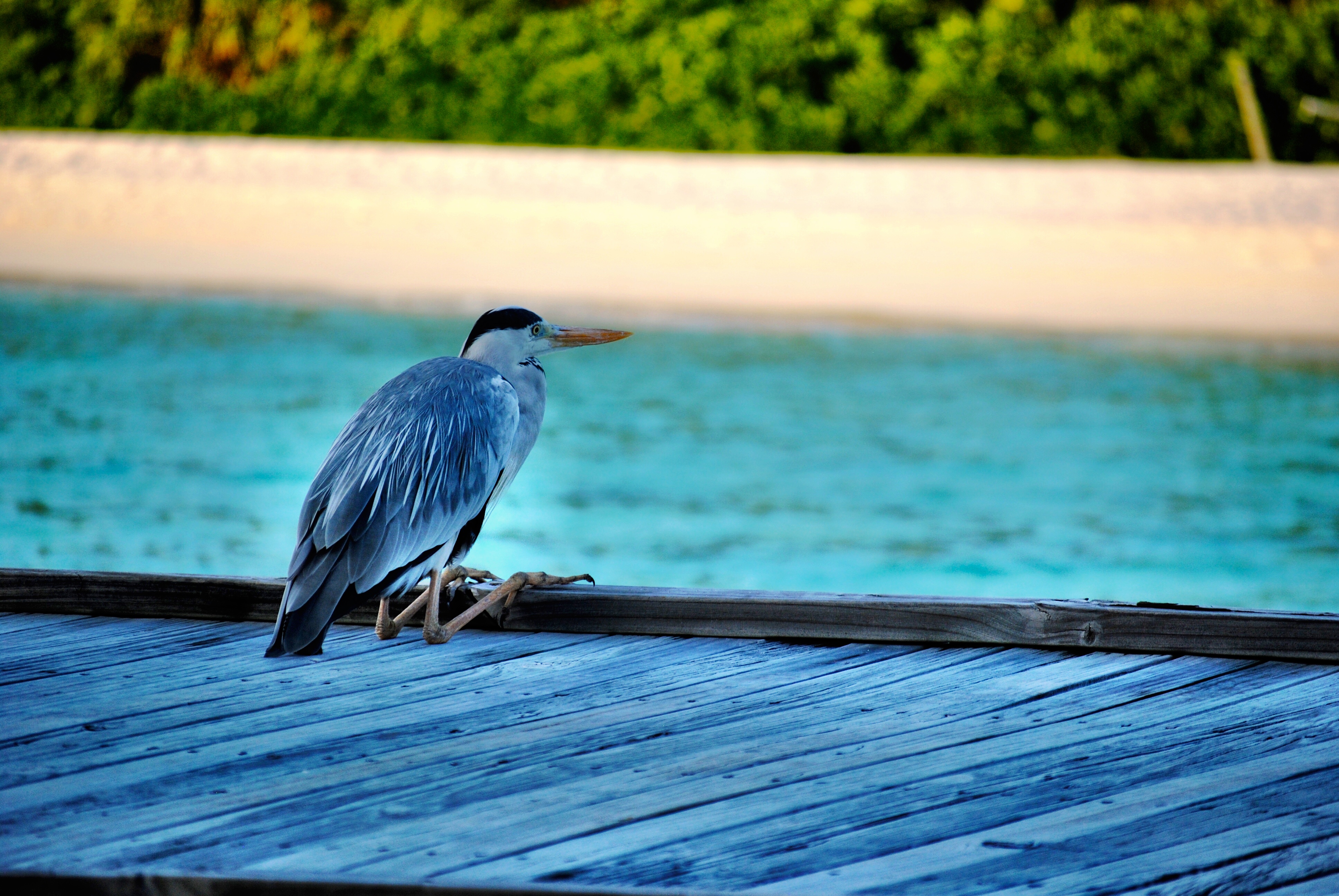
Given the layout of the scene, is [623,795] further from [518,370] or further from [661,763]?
[518,370]

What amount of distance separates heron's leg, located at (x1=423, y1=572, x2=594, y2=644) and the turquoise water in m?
3.33

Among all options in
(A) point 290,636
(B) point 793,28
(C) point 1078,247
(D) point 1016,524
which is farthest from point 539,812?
(B) point 793,28

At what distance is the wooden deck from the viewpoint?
1481mm

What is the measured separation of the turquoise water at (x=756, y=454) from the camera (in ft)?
19.8

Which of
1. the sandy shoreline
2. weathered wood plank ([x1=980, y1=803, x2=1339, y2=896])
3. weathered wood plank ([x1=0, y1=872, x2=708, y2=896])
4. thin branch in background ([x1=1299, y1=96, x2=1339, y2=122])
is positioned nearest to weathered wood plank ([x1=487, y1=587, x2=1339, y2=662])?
weathered wood plank ([x1=980, y1=803, x2=1339, y2=896])

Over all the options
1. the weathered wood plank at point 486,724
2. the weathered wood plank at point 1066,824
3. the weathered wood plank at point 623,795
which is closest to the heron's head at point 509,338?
the weathered wood plank at point 486,724

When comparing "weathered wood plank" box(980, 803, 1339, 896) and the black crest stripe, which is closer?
"weathered wood plank" box(980, 803, 1339, 896)

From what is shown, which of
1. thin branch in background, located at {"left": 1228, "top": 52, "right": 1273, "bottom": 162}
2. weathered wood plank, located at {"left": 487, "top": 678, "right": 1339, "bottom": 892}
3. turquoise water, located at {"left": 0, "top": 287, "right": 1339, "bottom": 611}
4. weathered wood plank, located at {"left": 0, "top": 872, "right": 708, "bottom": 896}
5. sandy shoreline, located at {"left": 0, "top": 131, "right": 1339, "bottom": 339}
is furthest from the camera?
thin branch in background, located at {"left": 1228, "top": 52, "right": 1273, "bottom": 162}

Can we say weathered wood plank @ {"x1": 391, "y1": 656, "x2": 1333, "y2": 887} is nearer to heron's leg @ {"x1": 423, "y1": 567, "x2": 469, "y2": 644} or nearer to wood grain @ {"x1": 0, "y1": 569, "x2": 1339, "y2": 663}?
wood grain @ {"x1": 0, "y1": 569, "x2": 1339, "y2": 663}

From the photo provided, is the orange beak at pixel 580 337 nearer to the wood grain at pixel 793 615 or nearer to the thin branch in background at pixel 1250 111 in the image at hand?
the wood grain at pixel 793 615

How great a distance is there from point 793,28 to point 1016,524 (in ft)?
29.1

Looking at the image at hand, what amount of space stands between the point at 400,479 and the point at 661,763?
2.19ft

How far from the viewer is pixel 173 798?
163cm

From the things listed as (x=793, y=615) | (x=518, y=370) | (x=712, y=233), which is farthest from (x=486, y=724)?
(x=712, y=233)
